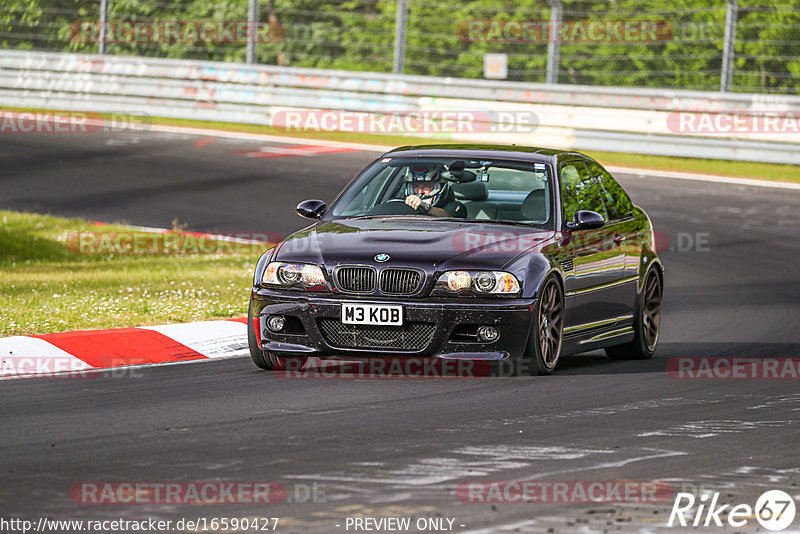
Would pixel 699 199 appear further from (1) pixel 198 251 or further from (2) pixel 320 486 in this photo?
(2) pixel 320 486

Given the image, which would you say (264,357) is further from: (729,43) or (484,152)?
(729,43)

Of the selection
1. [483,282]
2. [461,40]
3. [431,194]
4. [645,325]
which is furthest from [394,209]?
[461,40]

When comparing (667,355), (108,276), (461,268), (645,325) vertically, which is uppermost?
(461,268)

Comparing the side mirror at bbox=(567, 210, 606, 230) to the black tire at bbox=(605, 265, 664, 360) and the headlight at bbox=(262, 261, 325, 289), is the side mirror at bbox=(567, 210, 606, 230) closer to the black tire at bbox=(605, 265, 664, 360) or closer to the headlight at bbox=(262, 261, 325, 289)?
the black tire at bbox=(605, 265, 664, 360)

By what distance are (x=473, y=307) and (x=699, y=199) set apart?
508 inches

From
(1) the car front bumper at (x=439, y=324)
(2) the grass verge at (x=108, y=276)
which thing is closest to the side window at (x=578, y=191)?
(1) the car front bumper at (x=439, y=324)

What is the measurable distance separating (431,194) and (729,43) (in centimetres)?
1530

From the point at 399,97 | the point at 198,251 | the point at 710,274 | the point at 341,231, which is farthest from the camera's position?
the point at 399,97

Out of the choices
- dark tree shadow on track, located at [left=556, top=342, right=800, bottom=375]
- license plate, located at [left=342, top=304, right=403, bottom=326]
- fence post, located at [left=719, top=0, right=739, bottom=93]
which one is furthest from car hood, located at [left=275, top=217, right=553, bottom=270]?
fence post, located at [left=719, top=0, right=739, bottom=93]

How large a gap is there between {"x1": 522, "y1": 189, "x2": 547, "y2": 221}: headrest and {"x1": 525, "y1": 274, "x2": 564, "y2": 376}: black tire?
0.64 m

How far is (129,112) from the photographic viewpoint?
29500mm

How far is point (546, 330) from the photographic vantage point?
31.3 ft

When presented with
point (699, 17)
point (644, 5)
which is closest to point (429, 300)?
point (699, 17)

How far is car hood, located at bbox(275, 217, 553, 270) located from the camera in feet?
30.2
